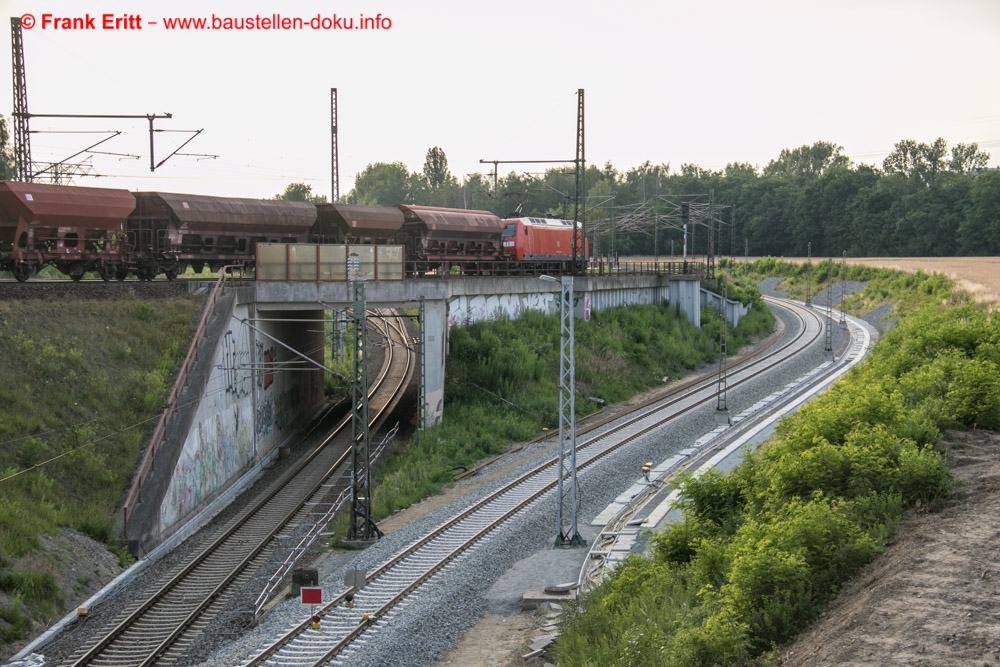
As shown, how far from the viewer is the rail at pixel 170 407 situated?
2223cm

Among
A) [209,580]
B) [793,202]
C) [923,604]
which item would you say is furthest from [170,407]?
[793,202]

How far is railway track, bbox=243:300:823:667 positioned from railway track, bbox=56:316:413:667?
2.65 meters

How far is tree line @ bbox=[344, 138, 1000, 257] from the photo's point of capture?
104m

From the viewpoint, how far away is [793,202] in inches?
4766

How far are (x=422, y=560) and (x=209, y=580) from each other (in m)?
4.94

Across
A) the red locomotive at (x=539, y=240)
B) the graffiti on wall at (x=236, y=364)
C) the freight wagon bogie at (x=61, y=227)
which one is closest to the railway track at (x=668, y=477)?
the graffiti on wall at (x=236, y=364)

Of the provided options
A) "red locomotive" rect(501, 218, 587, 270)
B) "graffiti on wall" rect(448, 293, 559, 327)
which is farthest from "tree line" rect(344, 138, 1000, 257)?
"graffiti on wall" rect(448, 293, 559, 327)

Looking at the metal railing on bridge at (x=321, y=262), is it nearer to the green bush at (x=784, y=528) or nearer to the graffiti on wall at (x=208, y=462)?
the graffiti on wall at (x=208, y=462)

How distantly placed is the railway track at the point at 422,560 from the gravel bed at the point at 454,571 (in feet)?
1.01

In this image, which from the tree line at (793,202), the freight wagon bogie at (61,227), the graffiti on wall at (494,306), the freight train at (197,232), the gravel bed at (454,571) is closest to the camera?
the gravel bed at (454,571)

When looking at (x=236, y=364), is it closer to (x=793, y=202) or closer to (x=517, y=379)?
(x=517, y=379)

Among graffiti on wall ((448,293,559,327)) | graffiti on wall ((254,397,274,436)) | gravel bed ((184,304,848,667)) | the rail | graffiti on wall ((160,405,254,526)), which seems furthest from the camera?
Result: graffiti on wall ((448,293,559,327))

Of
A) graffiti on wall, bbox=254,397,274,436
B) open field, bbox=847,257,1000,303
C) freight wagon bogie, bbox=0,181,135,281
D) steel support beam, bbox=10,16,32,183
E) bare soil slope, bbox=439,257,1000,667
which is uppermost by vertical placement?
steel support beam, bbox=10,16,32,183

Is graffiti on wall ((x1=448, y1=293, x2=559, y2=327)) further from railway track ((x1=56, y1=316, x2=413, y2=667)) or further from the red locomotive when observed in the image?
railway track ((x1=56, y1=316, x2=413, y2=667))
